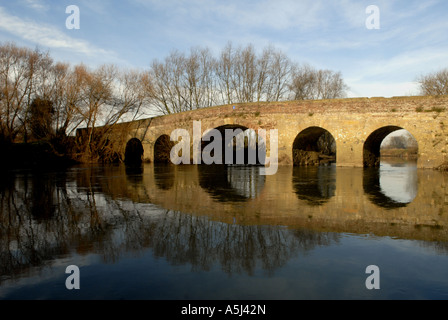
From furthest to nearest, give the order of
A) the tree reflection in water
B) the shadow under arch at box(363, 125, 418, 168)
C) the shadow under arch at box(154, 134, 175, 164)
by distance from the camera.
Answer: the shadow under arch at box(154, 134, 175, 164)
the shadow under arch at box(363, 125, 418, 168)
the tree reflection in water

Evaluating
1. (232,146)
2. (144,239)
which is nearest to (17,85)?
(232,146)

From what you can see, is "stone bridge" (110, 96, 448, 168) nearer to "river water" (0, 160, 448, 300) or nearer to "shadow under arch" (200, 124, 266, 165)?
"shadow under arch" (200, 124, 266, 165)

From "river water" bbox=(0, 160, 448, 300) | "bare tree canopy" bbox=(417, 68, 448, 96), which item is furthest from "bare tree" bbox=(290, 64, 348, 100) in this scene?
"river water" bbox=(0, 160, 448, 300)

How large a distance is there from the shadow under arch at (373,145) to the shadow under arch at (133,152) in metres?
20.0

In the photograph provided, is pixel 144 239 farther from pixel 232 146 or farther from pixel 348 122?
pixel 232 146

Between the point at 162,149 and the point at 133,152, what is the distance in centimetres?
491

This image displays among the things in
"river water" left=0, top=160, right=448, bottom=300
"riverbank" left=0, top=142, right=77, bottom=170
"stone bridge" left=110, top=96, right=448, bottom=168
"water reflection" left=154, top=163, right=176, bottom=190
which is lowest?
"river water" left=0, top=160, right=448, bottom=300

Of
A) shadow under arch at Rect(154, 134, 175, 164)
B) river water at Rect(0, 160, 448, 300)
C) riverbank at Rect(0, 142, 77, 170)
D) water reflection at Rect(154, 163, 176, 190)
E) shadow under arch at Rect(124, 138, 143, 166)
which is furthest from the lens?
shadow under arch at Rect(124, 138, 143, 166)

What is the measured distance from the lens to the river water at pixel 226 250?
2.54 m

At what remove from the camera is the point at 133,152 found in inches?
1257

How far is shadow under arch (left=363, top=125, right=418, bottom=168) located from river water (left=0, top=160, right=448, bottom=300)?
42.8 feet

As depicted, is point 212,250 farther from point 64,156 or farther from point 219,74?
point 219,74

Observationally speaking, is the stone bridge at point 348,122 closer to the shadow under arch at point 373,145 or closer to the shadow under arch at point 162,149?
the shadow under arch at point 373,145

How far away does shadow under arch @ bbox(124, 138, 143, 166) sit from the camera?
101 feet
